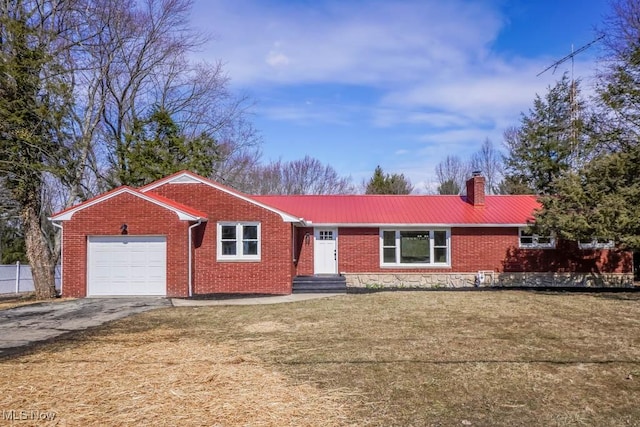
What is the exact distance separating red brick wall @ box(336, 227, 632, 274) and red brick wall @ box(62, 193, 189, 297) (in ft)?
23.3

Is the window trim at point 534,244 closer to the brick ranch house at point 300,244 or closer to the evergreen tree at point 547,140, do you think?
the brick ranch house at point 300,244

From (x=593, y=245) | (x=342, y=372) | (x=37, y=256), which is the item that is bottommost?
(x=342, y=372)

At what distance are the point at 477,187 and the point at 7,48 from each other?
20079mm

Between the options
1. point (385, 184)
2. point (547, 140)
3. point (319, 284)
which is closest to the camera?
point (319, 284)

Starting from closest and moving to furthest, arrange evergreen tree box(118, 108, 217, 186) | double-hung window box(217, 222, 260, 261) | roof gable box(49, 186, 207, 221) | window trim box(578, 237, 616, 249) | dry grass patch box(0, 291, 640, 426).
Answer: dry grass patch box(0, 291, 640, 426), roof gable box(49, 186, 207, 221), double-hung window box(217, 222, 260, 261), window trim box(578, 237, 616, 249), evergreen tree box(118, 108, 217, 186)

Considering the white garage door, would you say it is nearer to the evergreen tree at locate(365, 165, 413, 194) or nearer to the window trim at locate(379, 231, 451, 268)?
the window trim at locate(379, 231, 451, 268)

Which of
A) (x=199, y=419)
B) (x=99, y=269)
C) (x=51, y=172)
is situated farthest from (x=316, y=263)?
(x=199, y=419)

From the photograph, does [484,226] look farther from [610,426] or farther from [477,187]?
[610,426]

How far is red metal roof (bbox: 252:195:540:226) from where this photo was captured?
19906 mm

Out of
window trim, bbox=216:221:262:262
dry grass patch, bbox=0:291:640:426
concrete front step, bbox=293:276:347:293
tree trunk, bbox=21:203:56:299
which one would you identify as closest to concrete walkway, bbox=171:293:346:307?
concrete front step, bbox=293:276:347:293

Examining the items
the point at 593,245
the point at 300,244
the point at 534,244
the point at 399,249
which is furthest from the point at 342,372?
the point at 593,245

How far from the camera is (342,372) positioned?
6488mm

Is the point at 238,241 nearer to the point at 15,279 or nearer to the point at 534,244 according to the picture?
the point at 534,244

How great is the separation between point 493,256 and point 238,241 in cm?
1097
